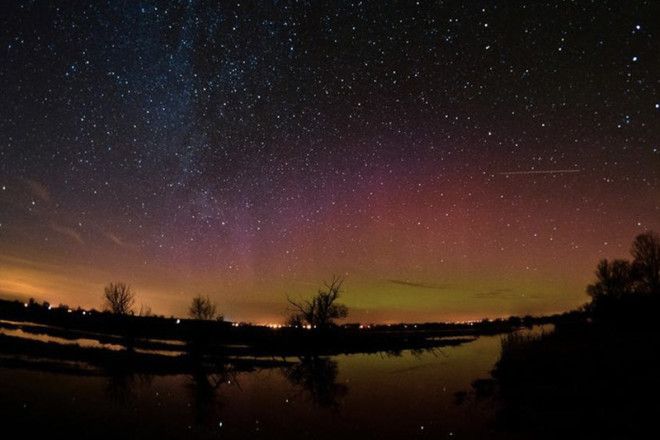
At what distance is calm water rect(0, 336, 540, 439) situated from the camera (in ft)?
28.5

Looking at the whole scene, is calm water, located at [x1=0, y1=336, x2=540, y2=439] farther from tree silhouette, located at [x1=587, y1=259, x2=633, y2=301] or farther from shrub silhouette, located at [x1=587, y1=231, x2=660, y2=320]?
tree silhouette, located at [x1=587, y1=259, x2=633, y2=301]

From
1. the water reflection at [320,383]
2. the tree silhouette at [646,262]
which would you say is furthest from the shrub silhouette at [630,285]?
the water reflection at [320,383]

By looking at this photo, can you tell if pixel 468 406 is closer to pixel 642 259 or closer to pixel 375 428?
pixel 375 428

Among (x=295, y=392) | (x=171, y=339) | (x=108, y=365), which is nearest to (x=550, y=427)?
(x=295, y=392)

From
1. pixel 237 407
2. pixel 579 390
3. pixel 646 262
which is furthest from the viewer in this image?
pixel 646 262

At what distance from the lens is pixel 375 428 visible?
9.16 metres

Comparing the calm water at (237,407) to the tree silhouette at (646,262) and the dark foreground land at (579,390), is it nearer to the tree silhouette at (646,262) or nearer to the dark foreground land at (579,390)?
the dark foreground land at (579,390)

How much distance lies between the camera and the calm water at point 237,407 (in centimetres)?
868

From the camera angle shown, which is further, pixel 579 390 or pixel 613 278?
pixel 613 278

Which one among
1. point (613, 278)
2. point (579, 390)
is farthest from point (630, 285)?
point (579, 390)

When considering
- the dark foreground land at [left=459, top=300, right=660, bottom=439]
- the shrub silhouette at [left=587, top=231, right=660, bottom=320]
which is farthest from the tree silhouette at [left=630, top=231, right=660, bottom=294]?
the dark foreground land at [left=459, top=300, right=660, bottom=439]

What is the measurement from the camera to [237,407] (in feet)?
37.0

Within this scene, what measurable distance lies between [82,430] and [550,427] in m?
8.96

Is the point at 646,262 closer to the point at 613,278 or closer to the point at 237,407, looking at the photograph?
the point at 613,278
